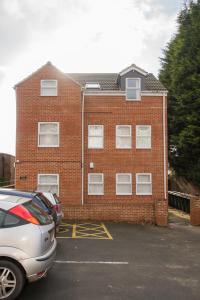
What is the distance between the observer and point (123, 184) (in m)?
21.3

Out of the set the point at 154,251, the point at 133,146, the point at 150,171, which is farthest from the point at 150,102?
the point at 154,251

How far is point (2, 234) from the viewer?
593 centimetres

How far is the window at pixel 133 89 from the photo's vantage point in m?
21.8

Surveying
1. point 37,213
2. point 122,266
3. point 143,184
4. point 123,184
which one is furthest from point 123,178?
point 37,213

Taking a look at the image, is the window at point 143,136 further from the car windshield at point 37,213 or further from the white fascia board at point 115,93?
the car windshield at point 37,213

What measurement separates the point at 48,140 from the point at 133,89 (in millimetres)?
6336

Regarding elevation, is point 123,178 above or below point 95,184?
above

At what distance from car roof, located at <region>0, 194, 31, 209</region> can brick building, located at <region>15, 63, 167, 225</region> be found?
44.3ft

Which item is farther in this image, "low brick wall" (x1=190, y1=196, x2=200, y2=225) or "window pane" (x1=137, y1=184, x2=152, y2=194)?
"window pane" (x1=137, y1=184, x2=152, y2=194)

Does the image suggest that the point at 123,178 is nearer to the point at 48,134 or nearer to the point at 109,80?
the point at 48,134

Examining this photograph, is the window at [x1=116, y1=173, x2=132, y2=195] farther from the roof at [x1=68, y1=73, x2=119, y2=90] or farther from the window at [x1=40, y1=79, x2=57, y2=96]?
the window at [x1=40, y1=79, x2=57, y2=96]

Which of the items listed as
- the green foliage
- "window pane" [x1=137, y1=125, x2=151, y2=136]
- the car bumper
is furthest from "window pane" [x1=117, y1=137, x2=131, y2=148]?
the car bumper

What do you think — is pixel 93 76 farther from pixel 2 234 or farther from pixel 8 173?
pixel 2 234

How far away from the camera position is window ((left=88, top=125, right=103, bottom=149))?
70.3 ft
